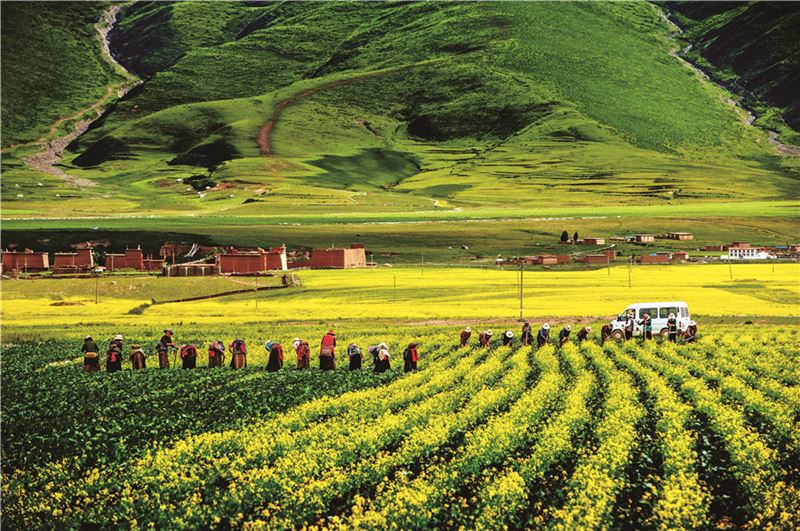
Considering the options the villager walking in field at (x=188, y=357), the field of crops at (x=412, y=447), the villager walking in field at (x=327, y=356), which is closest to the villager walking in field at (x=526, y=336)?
the field of crops at (x=412, y=447)

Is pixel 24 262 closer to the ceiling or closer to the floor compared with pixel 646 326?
closer to the ceiling

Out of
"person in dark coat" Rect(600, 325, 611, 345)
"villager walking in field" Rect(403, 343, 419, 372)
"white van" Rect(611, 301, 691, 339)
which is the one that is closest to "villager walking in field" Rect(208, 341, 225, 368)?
"villager walking in field" Rect(403, 343, 419, 372)

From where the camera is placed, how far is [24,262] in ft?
376

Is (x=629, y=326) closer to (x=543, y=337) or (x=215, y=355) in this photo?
(x=543, y=337)

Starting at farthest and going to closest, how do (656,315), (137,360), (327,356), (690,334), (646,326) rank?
(656,315) < (646,326) < (690,334) < (137,360) < (327,356)

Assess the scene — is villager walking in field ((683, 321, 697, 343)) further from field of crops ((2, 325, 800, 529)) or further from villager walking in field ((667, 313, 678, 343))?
field of crops ((2, 325, 800, 529))

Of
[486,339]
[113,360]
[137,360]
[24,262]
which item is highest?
[24,262]

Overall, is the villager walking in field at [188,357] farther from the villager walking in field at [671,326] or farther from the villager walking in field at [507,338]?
the villager walking in field at [671,326]

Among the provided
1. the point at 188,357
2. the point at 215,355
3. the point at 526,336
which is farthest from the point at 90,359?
the point at 526,336

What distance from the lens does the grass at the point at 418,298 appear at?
67375 millimetres

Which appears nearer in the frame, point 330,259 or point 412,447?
point 412,447

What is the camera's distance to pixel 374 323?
208 ft

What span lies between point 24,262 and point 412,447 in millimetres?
105582

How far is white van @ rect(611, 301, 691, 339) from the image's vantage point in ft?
165
